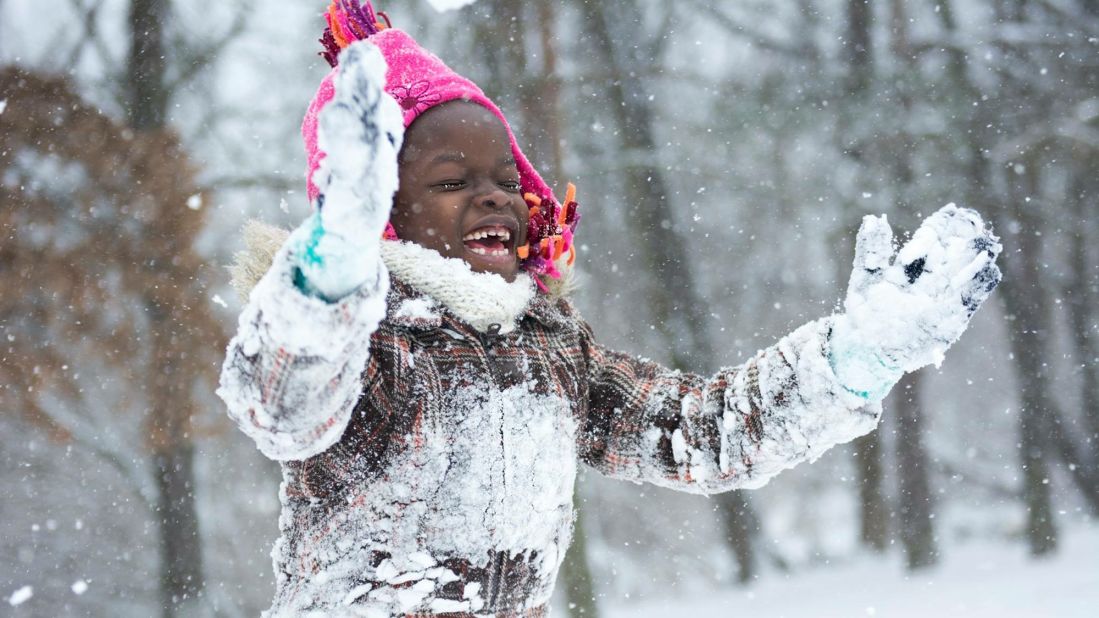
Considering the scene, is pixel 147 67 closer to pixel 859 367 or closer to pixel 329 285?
pixel 329 285

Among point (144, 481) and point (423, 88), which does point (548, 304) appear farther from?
point (144, 481)

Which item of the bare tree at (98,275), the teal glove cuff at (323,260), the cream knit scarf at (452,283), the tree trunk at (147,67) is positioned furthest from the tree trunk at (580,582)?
the teal glove cuff at (323,260)

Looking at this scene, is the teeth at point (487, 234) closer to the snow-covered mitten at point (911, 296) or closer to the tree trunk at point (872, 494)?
the snow-covered mitten at point (911, 296)

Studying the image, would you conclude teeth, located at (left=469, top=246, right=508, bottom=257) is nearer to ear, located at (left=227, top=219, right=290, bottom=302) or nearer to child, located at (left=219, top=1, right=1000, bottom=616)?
child, located at (left=219, top=1, right=1000, bottom=616)

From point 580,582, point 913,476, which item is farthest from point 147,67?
point 913,476

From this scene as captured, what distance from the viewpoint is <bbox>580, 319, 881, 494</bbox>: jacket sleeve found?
154cm

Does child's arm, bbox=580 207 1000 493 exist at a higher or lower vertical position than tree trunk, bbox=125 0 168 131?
lower

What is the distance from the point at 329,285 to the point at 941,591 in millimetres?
5265

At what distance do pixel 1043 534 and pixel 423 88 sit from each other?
6168 mm

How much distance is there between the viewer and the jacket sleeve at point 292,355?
1.04 metres

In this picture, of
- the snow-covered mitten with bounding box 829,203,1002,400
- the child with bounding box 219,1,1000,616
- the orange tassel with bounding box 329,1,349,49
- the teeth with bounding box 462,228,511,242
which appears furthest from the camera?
the orange tassel with bounding box 329,1,349,49

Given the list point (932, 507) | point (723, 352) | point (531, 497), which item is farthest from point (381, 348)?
point (932, 507)

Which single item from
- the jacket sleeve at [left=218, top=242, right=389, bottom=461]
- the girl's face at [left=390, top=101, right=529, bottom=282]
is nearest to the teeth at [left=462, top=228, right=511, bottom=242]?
the girl's face at [left=390, top=101, right=529, bottom=282]

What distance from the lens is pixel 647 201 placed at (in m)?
6.17
